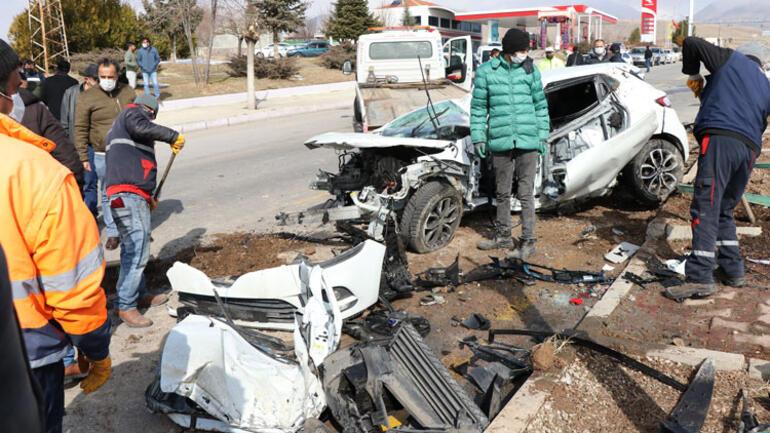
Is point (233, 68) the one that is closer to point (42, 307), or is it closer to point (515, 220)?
point (515, 220)

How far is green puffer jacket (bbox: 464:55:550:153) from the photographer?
5.82 m

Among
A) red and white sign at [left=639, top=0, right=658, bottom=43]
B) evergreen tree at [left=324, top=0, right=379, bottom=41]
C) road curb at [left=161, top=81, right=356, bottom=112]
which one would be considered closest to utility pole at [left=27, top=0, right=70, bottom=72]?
road curb at [left=161, top=81, right=356, bottom=112]

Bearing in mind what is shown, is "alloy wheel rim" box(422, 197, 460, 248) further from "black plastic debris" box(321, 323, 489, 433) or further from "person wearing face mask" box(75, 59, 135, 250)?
"person wearing face mask" box(75, 59, 135, 250)

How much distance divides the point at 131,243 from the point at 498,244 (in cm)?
327

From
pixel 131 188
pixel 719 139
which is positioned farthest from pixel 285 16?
pixel 719 139

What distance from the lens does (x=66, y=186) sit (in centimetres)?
217

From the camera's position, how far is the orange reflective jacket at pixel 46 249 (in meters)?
2.04

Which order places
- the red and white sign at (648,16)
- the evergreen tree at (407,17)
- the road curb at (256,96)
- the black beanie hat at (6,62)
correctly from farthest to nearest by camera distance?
the evergreen tree at (407,17), the red and white sign at (648,16), the road curb at (256,96), the black beanie hat at (6,62)

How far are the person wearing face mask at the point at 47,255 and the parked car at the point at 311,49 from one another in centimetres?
4436

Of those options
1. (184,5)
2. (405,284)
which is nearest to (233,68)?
(184,5)

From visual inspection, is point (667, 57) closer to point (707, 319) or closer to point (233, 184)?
point (233, 184)

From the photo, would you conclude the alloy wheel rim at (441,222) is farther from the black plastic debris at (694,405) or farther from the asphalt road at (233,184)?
the black plastic debris at (694,405)

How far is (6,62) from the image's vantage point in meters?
2.45

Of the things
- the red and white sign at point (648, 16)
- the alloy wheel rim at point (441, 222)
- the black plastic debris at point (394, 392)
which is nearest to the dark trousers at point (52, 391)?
the black plastic debris at point (394, 392)
